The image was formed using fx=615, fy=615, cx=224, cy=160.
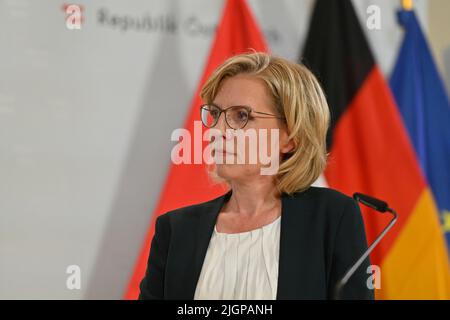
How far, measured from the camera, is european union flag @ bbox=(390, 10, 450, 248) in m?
2.63

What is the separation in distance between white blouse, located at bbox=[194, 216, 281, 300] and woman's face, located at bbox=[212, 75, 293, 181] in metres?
0.14

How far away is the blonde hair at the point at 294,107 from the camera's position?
1.34m

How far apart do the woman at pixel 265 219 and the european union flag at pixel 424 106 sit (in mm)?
1384

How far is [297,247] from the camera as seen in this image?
1241 mm

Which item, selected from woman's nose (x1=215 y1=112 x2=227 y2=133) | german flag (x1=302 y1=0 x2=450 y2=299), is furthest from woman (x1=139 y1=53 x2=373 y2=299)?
german flag (x1=302 y1=0 x2=450 y2=299)

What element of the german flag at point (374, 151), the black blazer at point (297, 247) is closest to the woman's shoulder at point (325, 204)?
the black blazer at point (297, 247)

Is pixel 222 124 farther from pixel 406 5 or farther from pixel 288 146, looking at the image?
pixel 406 5

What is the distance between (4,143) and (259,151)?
1325 millimetres

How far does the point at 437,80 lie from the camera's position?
2.67m

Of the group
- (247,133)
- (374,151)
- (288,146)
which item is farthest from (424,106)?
(247,133)

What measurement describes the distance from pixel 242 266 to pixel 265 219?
0.13 metres

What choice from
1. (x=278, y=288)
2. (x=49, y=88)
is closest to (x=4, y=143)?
(x=49, y=88)

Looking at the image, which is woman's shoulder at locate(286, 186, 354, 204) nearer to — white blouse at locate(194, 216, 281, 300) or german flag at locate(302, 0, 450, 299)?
white blouse at locate(194, 216, 281, 300)

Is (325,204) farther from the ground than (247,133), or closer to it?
closer to it
